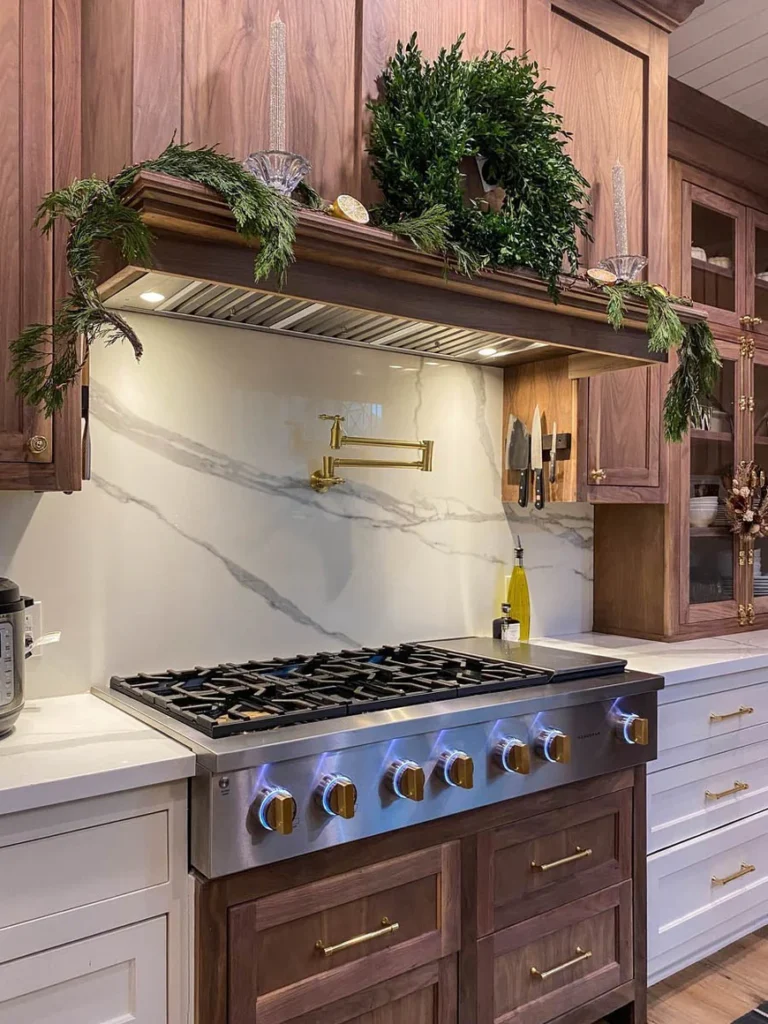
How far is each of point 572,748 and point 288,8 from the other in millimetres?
1714

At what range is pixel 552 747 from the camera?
5.97 ft

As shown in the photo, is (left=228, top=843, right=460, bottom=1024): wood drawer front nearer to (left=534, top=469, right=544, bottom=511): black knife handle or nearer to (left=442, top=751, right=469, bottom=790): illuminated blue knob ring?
(left=442, top=751, right=469, bottom=790): illuminated blue knob ring

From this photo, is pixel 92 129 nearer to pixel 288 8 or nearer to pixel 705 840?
pixel 288 8

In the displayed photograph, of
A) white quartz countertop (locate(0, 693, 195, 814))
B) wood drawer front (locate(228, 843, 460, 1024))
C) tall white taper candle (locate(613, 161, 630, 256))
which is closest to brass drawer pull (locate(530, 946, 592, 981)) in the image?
wood drawer front (locate(228, 843, 460, 1024))

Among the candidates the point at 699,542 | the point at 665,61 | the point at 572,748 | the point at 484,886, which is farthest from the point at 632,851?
the point at 665,61

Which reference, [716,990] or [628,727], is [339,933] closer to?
[628,727]

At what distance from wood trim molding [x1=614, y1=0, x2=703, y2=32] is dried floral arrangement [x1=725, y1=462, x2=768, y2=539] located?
146 cm

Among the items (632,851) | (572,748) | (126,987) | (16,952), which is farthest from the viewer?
(632,851)

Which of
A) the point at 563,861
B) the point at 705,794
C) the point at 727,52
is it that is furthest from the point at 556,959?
the point at 727,52

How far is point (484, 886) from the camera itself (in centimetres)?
175

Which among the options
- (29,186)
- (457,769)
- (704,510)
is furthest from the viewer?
(704,510)

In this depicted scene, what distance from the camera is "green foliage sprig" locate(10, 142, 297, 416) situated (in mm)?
1392

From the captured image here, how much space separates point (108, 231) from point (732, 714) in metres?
2.11

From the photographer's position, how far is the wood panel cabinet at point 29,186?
4.86ft
